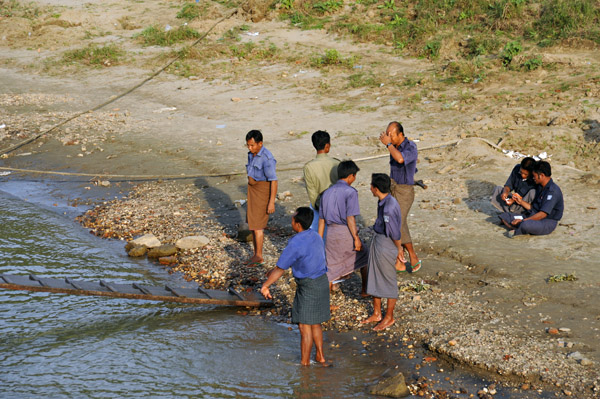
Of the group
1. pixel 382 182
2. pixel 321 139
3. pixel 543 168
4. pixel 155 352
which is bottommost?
pixel 155 352

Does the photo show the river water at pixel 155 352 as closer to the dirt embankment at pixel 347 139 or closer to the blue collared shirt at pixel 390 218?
the dirt embankment at pixel 347 139

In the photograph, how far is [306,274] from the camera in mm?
5582

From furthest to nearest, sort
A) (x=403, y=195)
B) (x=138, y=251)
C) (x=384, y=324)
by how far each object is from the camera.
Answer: (x=138, y=251)
(x=403, y=195)
(x=384, y=324)

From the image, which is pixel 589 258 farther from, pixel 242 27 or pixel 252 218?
pixel 242 27

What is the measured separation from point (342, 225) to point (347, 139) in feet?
19.7

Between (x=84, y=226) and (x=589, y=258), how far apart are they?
7437 mm

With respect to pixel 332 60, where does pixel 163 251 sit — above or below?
below

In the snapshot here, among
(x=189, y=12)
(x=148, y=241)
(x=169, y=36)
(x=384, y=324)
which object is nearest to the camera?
(x=384, y=324)

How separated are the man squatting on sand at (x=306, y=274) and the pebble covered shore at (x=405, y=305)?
861 mm

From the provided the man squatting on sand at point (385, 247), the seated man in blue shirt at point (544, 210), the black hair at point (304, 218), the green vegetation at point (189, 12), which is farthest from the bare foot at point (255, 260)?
the green vegetation at point (189, 12)

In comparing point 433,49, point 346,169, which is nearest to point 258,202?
point 346,169

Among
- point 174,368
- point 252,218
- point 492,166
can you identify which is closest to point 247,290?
point 252,218

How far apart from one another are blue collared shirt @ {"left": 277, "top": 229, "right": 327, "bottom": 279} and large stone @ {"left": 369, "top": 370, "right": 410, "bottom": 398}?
1055mm

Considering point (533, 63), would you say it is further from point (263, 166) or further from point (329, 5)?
point (263, 166)
